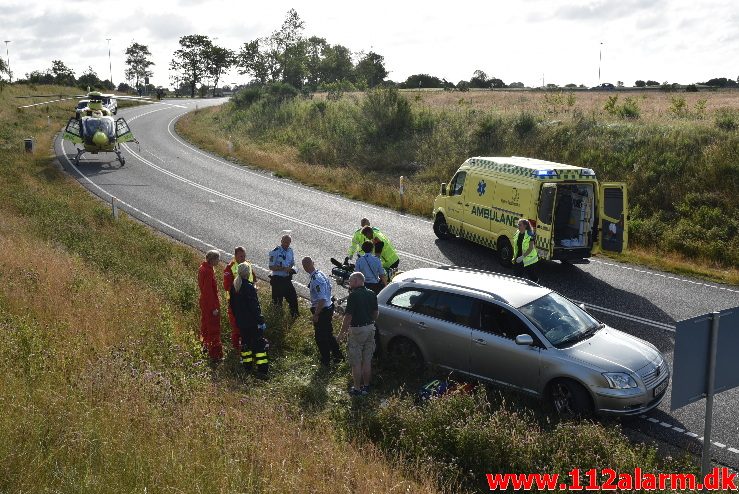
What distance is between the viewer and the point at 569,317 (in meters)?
9.70

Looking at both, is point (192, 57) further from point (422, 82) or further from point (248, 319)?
point (248, 319)

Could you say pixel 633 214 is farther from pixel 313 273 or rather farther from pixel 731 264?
pixel 313 273

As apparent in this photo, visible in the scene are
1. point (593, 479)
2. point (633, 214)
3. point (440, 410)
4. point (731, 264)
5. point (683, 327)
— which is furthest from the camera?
point (633, 214)

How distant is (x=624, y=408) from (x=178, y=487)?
214 inches

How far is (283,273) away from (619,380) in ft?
20.6

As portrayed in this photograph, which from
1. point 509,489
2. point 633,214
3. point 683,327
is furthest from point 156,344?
point 633,214

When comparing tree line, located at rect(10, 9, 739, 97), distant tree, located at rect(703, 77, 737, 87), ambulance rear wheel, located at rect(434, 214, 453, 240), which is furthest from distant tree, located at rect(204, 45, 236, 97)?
ambulance rear wheel, located at rect(434, 214, 453, 240)

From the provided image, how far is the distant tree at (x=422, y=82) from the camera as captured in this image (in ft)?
311

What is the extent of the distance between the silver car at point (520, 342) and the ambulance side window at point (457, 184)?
7.56 m

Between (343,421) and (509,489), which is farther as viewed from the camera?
(343,421)

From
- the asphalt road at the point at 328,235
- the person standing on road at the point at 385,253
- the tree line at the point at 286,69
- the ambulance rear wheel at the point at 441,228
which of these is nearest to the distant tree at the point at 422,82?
the tree line at the point at 286,69

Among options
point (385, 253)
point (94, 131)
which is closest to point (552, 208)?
point (385, 253)

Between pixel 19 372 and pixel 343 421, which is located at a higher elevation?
pixel 19 372

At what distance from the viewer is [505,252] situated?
1644 cm
